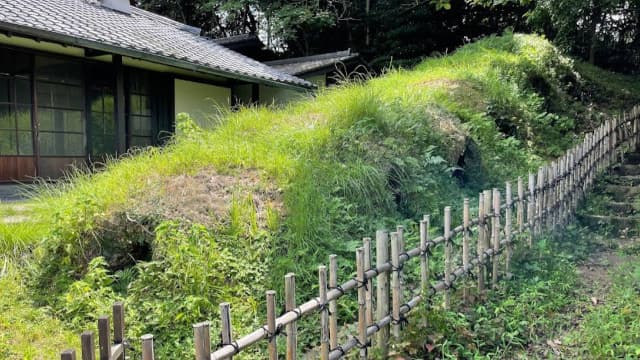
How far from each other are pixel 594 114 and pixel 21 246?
11428 mm

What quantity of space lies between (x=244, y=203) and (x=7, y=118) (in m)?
4.83

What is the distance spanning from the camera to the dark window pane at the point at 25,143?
6.62m

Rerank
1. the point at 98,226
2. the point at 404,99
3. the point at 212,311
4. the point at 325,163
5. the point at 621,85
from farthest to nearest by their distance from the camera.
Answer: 1. the point at 621,85
2. the point at 404,99
3. the point at 325,163
4. the point at 98,226
5. the point at 212,311

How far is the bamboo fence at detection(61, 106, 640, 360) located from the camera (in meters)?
1.87

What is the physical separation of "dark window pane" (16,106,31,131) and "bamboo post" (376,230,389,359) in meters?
6.22

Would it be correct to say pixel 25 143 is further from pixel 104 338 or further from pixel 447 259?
pixel 447 259

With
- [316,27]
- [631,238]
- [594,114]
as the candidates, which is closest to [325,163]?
[631,238]

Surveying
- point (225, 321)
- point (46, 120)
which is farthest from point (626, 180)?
point (46, 120)

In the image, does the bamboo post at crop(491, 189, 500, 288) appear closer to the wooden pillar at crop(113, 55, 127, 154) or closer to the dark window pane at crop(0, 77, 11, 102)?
the wooden pillar at crop(113, 55, 127, 154)

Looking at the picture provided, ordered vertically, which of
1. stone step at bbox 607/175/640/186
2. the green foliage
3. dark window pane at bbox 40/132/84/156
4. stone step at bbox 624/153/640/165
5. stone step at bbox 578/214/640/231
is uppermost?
dark window pane at bbox 40/132/84/156

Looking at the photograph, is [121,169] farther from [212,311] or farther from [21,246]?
[212,311]

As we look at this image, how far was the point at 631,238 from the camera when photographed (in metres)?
5.47

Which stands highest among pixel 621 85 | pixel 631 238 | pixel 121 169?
pixel 621 85

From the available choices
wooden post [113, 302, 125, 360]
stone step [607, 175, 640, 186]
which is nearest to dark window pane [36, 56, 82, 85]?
wooden post [113, 302, 125, 360]
